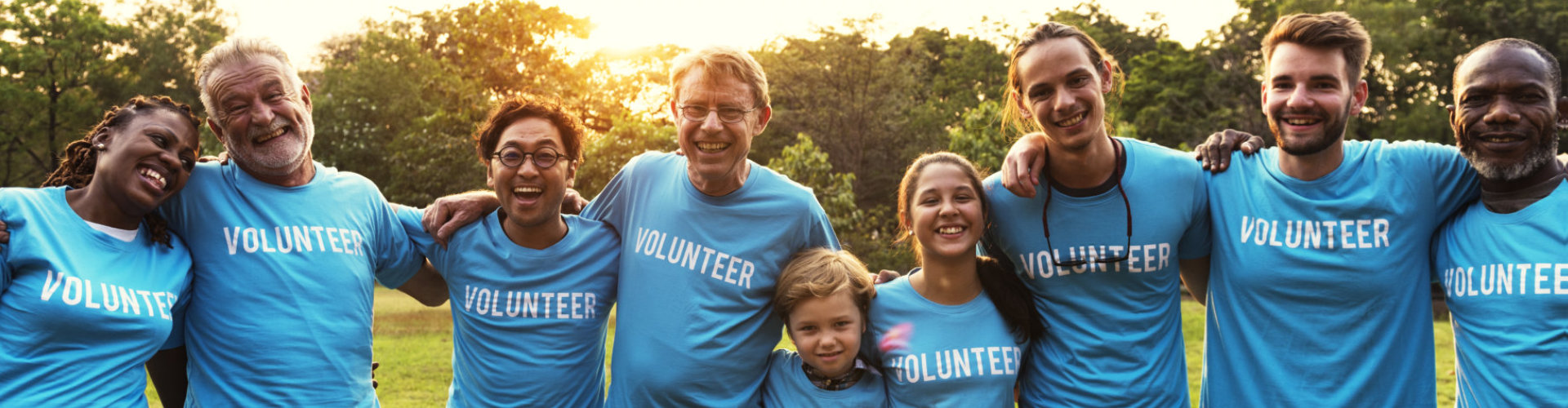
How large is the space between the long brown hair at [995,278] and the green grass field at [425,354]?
377 cm

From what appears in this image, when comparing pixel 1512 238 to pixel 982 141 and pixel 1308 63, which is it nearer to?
pixel 1308 63

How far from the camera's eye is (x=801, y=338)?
14.2ft

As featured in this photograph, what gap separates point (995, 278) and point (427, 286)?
275 cm

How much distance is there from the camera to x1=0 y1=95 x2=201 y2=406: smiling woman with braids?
11.6 feet

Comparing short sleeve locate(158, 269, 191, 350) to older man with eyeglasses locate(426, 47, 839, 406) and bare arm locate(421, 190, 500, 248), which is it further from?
older man with eyeglasses locate(426, 47, 839, 406)

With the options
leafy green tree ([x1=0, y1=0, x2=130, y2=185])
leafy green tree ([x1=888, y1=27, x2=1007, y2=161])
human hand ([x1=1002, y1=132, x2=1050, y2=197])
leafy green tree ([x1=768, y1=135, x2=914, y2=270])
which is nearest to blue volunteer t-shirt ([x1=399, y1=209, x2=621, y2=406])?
human hand ([x1=1002, y1=132, x2=1050, y2=197])

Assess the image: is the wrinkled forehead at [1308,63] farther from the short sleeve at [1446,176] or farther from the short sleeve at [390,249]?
the short sleeve at [390,249]

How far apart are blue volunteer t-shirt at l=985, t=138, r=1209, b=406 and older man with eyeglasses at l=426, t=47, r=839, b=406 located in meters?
1.05

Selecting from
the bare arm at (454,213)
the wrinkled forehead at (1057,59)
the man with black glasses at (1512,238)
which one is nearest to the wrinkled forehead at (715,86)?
the bare arm at (454,213)

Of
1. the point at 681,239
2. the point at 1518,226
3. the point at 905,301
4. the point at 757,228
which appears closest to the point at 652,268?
the point at 681,239

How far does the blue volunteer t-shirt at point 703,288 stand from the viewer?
4.30 meters

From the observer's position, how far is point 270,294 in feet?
13.0

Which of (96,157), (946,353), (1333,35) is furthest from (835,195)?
(96,157)

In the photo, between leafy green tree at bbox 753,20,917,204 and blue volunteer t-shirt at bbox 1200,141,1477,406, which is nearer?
blue volunteer t-shirt at bbox 1200,141,1477,406
